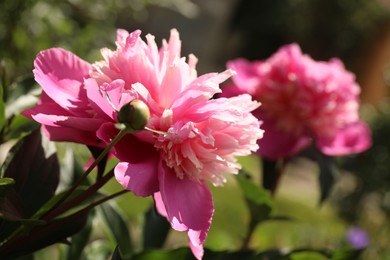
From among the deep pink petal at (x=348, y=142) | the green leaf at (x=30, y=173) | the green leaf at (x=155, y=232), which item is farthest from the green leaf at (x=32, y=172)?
the deep pink petal at (x=348, y=142)

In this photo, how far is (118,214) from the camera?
77 cm

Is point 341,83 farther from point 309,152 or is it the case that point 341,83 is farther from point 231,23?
point 231,23

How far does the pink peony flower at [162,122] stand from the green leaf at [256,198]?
0.22 metres

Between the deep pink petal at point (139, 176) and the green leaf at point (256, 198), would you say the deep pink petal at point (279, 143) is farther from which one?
the deep pink petal at point (139, 176)

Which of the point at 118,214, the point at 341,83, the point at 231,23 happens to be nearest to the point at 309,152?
the point at 341,83

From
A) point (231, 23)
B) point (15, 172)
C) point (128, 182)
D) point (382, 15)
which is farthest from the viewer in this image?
point (231, 23)

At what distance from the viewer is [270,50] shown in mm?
6438

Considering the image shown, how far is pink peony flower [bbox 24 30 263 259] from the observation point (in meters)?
0.48

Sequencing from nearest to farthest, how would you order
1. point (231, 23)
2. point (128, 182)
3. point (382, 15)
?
point (128, 182) → point (382, 15) → point (231, 23)

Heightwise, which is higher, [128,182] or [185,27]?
[128,182]

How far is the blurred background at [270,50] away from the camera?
4.44ft

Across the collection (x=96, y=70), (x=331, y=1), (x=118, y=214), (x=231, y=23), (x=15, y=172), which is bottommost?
(x=231, y=23)

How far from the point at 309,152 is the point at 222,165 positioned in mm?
521

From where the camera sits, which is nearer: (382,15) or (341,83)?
(341,83)
